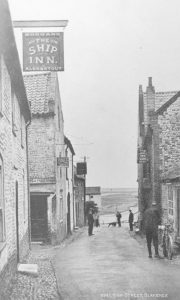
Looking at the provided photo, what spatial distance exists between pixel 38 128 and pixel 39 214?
4020 millimetres

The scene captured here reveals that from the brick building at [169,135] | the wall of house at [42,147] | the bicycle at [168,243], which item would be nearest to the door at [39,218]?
the wall of house at [42,147]

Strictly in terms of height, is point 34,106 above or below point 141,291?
above

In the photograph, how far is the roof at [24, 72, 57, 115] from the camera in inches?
973

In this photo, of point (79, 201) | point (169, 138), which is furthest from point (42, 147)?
point (79, 201)

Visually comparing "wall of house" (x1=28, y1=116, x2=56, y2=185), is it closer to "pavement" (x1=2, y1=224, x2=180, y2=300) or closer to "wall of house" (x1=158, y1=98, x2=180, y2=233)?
"wall of house" (x1=158, y1=98, x2=180, y2=233)

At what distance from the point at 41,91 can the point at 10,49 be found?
51.1ft

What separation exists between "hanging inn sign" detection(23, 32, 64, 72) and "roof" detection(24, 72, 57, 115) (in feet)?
41.3

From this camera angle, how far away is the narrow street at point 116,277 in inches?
380

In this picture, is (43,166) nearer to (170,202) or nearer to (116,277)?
(170,202)

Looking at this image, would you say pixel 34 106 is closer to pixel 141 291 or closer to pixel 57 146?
pixel 57 146

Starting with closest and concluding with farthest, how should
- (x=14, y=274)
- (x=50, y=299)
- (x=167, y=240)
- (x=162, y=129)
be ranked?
(x=50, y=299) → (x=14, y=274) → (x=167, y=240) → (x=162, y=129)

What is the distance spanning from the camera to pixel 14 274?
11828 millimetres

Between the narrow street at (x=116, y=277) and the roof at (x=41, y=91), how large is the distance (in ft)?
32.2

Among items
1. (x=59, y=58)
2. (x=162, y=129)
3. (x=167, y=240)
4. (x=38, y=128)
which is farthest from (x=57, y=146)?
(x=59, y=58)
